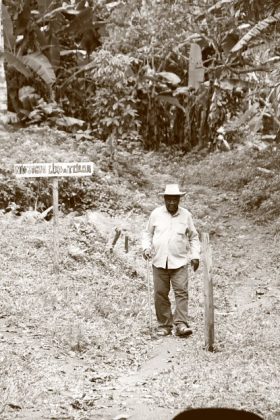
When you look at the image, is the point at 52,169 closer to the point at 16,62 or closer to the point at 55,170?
the point at 55,170

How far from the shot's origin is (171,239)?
932cm

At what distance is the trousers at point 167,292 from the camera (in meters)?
9.38

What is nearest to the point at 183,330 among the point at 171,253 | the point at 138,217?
the point at 171,253

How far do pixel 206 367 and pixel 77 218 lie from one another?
23.6 ft

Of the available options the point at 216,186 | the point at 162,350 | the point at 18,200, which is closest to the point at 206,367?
the point at 162,350

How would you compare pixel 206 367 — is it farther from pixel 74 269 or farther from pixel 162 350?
pixel 74 269

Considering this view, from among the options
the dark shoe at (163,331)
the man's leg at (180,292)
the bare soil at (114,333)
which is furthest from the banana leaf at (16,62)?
the dark shoe at (163,331)

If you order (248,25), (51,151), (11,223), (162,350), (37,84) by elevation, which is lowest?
(162,350)

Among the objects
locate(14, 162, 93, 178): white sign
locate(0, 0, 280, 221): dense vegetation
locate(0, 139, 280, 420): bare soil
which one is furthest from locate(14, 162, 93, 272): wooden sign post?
locate(0, 0, 280, 221): dense vegetation

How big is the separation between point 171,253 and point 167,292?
538mm

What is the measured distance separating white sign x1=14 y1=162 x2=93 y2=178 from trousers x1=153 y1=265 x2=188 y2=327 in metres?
2.51

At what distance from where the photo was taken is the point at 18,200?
14859 millimetres

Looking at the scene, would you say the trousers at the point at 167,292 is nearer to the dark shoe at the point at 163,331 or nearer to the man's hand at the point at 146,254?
the dark shoe at the point at 163,331

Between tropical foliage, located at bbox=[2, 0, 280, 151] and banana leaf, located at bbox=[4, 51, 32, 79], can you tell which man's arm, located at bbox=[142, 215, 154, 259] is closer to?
tropical foliage, located at bbox=[2, 0, 280, 151]
